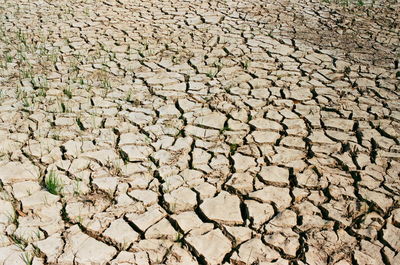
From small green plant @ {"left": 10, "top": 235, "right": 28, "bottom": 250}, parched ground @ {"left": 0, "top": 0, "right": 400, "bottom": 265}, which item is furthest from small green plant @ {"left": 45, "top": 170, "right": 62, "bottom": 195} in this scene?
small green plant @ {"left": 10, "top": 235, "right": 28, "bottom": 250}

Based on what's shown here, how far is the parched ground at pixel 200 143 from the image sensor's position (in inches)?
74.0

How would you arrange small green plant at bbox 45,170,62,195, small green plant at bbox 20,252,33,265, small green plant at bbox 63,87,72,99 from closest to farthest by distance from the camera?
1. small green plant at bbox 20,252,33,265
2. small green plant at bbox 45,170,62,195
3. small green plant at bbox 63,87,72,99

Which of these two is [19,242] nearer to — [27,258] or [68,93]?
[27,258]

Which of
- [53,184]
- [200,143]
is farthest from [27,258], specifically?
[200,143]

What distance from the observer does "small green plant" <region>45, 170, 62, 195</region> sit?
2.14 meters

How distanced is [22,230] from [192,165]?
3.00 feet

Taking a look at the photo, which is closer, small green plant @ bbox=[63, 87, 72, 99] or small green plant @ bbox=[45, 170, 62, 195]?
small green plant @ bbox=[45, 170, 62, 195]

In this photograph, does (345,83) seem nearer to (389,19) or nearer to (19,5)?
(389,19)

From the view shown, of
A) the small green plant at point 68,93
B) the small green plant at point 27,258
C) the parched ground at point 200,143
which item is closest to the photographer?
the small green plant at point 27,258

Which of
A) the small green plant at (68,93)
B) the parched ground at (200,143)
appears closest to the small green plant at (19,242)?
the parched ground at (200,143)

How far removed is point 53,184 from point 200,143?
86 centimetres

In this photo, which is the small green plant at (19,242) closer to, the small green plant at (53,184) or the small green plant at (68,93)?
the small green plant at (53,184)

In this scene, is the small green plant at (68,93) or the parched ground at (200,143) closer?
the parched ground at (200,143)

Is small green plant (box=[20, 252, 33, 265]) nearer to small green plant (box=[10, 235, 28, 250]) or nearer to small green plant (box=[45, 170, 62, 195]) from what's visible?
small green plant (box=[10, 235, 28, 250])
